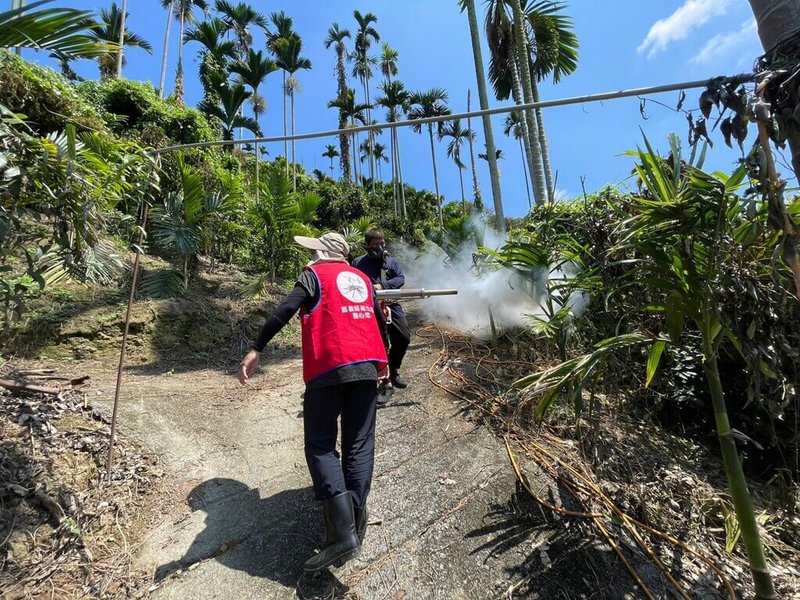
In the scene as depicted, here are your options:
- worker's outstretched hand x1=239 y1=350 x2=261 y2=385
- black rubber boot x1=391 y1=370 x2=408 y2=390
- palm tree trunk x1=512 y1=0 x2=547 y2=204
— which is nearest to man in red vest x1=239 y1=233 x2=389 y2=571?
worker's outstretched hand x1=239 y1=350 x2=261 y2=385

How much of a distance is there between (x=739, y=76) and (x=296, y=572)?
3.25 m

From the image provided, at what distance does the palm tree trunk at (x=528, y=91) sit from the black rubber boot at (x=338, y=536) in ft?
27.2

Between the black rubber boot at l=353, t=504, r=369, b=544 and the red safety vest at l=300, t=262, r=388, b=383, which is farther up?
the red safety vest at l=300, t=262, r=388, b=383

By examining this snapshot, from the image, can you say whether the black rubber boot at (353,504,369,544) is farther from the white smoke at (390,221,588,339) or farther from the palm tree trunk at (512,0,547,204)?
the palm tree trunk at (512,0,547,204)

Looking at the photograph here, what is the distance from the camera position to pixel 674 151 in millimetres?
2166

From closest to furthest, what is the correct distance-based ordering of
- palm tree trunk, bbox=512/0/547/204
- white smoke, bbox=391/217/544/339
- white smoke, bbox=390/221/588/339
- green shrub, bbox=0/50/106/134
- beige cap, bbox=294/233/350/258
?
beige cap, bbox=294/233/350/258 < white smoke, bbox=390/221/588/339 < white smoke, bbox=391/217/544/339 < green shrub, bbox=0/50/106/134 < palm tree trunk, bbox=512/0/547/204

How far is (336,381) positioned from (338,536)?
31.4 inches

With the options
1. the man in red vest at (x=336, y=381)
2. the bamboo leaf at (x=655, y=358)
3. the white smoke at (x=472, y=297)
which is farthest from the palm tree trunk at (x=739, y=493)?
the white smoke at (x=472, y=297)

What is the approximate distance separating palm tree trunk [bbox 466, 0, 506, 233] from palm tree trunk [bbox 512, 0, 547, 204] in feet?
3.38

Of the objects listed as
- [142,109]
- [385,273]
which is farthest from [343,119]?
[385,273]

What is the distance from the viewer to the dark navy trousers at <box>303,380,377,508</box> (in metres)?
2.24

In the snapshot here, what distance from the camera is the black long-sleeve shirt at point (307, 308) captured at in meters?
2.34

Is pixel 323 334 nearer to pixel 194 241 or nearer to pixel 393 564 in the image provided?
pixel 393 564

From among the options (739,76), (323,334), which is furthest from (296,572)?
(739,76)
